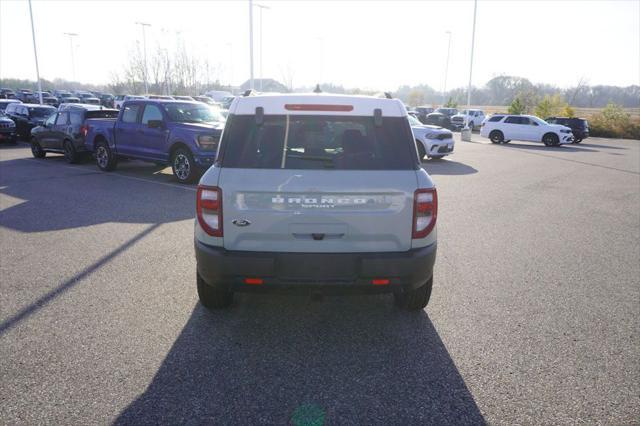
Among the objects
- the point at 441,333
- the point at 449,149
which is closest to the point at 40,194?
the point at 441,333

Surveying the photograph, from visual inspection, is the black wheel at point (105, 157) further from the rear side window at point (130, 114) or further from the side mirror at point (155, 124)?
the side mirror at point (155, 124)

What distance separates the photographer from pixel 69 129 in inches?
550

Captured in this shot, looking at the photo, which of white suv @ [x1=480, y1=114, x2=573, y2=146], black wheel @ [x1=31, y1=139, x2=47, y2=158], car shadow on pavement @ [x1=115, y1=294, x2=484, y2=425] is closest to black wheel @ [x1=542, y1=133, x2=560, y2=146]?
white suv @ [x1=480, y1=114, x2=573, y2=146]

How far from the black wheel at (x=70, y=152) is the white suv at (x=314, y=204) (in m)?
12.6

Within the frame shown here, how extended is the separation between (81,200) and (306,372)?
25.0 ft

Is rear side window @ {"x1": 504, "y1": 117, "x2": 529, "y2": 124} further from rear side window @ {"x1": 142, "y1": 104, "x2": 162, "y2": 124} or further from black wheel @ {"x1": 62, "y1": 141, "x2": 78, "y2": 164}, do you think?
black wheel @ {"x1": 62, "y1": 141, "x2": 78, "y2": 164}

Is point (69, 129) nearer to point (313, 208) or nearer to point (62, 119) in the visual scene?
point (62, 119)

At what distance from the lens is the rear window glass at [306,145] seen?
338 cm

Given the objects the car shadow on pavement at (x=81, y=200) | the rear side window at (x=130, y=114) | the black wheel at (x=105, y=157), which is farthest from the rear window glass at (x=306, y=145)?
the black wheel at (x=105, y=157)

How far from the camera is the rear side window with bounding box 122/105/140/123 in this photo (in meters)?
11.9

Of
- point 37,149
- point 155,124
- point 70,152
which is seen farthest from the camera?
point 37,149

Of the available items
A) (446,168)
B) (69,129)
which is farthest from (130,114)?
(446,168)

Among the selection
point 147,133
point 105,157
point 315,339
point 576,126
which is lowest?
point 315,339

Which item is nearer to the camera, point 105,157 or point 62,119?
point 105,157
